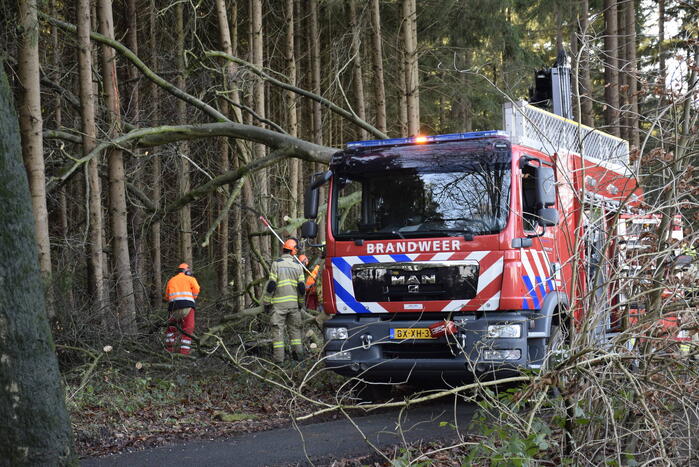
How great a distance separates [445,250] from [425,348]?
1051 millimetres

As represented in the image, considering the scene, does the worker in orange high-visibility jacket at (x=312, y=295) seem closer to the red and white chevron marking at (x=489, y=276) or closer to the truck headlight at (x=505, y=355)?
the red and white chevron marking at (x=489, y=276)

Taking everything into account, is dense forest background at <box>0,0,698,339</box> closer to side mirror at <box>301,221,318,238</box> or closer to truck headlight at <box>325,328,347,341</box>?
side mirror at <box>301,221,318,238</box>

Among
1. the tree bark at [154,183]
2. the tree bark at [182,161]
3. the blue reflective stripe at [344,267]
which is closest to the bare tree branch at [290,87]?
the tree bark at [182,161]

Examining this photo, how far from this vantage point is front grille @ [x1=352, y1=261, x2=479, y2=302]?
8.05 meters

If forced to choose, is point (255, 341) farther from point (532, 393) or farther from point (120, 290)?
point (532, 393)

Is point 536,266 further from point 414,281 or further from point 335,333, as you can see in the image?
point 335,333

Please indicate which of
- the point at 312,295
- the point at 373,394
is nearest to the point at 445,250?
the point at 373,394

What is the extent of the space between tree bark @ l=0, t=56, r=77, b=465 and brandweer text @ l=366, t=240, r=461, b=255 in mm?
4062

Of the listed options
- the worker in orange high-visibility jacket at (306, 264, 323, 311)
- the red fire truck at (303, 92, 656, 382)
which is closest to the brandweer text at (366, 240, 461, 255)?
the red fire truck at (303, 92, 656, 382)

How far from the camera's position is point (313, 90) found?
20312 mm

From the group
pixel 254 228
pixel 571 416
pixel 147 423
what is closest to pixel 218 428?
pixel 147 423

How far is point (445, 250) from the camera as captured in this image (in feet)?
26.5

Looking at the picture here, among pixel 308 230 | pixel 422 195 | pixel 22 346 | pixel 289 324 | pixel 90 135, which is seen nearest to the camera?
pixel 22 346

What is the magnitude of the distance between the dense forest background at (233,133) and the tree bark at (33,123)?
0.02m
